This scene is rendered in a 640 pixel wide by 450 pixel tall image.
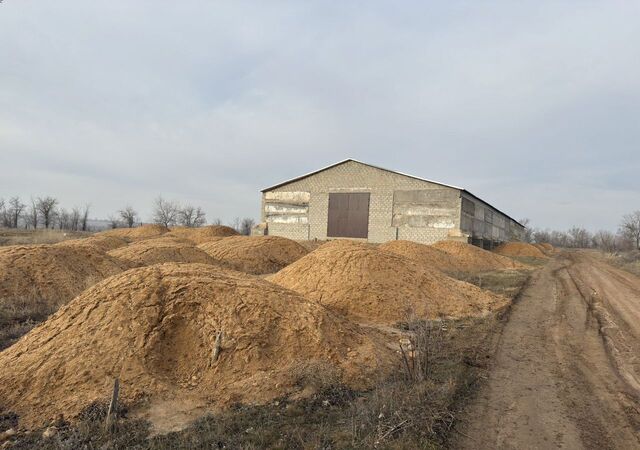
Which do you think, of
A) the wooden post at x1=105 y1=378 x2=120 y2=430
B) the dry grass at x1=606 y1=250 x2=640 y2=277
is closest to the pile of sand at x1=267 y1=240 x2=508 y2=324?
the wooden post at x1=105 y1=378 x2=120 y2=430

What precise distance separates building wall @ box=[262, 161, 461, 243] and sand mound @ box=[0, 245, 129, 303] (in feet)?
87.4

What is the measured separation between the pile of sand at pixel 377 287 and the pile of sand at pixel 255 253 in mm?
8269

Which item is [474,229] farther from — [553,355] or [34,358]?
[34,358]

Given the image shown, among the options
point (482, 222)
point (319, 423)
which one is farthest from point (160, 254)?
point (482, 222)

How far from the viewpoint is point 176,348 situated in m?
7.18

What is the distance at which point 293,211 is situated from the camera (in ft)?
142

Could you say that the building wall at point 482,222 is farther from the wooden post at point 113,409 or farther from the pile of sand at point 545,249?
the wooden post at point 113,409

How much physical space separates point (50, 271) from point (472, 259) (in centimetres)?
2618

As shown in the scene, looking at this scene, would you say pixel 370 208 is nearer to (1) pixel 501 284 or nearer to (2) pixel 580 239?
(1) pixel 501 284

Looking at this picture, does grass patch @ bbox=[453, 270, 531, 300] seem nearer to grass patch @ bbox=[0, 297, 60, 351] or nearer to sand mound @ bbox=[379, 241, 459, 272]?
sand mound @ bbox=[379, 241, 459, 272]

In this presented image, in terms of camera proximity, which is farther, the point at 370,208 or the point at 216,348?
the point at 370,208

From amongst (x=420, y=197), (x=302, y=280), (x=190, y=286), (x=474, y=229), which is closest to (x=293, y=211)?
(x=420, y=197)

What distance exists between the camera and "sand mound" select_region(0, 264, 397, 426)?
6156 mm

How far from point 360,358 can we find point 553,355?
4626 mm
